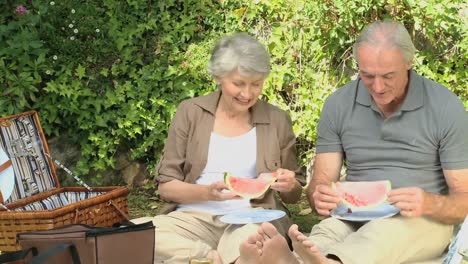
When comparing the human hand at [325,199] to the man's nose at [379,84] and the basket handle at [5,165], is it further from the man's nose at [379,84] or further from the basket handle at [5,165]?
the basket handle at [5,165]

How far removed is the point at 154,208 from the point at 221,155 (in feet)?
8.17

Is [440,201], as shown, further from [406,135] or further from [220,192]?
[220,192]

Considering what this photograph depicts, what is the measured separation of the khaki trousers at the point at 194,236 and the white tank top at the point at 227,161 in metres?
0.08

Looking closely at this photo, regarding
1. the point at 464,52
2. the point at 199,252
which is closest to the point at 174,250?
the point at 199,252

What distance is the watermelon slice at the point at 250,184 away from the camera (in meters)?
4.80

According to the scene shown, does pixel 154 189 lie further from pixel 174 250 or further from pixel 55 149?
A: pixel 174 250

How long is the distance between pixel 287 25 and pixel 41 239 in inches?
151

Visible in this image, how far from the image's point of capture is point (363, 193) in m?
4.56

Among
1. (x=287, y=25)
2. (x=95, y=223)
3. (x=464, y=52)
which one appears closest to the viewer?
(x=95, y=223)

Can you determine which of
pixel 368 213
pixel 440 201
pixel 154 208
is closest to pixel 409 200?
pixel 440 201

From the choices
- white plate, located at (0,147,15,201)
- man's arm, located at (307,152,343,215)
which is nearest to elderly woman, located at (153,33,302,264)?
man's arm, located at (307,152,343,215)

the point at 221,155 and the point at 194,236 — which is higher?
the point at 221,155

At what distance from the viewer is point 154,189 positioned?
7.91 meters

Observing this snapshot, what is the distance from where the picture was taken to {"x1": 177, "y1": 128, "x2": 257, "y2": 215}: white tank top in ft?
17.0
